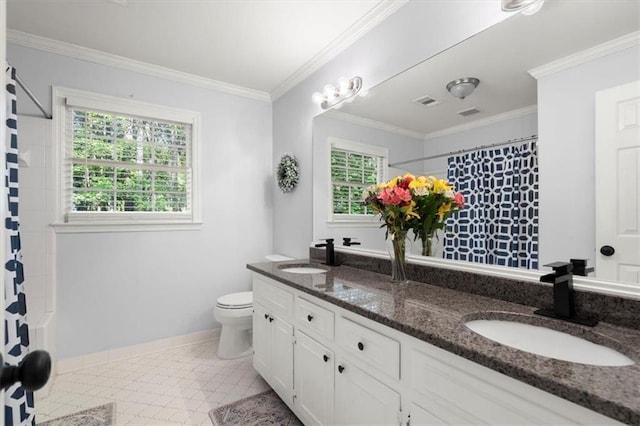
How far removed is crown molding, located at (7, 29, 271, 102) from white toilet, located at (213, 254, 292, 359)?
77.8 inches

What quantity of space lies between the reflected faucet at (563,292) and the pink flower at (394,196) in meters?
0.65

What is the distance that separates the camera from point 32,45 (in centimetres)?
225

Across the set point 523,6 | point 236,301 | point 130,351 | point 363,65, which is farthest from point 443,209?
point 130,351

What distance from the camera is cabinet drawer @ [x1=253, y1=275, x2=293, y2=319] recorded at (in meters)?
1.79

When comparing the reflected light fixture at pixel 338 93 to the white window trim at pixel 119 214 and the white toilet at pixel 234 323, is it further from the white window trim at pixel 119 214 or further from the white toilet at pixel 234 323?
the white toilet at pixel 234 323

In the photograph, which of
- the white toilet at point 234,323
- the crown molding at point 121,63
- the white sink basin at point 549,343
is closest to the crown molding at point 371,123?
the white sink basin at point 549,343

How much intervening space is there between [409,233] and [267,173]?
1980 millimetres

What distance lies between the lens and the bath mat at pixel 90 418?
1.79m

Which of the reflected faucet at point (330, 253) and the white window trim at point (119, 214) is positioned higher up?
the white window trim at point (119, 214)

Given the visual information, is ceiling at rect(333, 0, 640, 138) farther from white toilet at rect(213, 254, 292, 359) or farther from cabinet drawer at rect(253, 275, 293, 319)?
white toilet at rect(213, 254, 292, 359)

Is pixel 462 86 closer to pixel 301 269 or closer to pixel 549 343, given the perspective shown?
pixel 549 343

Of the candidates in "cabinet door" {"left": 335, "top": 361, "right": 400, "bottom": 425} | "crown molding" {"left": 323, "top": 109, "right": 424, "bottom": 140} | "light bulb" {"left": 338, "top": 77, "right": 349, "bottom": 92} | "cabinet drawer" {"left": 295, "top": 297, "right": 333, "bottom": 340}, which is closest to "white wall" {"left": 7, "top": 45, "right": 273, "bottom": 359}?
"crown molding" {"left": 323, "top": 109, "right": 424, "bottom": 140}

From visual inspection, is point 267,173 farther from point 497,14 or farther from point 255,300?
point 497,14

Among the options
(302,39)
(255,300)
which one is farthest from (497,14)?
(255,300)
